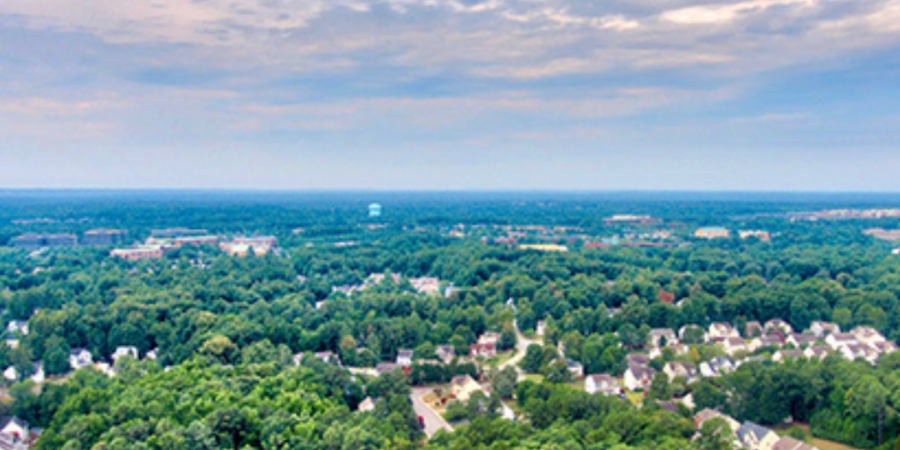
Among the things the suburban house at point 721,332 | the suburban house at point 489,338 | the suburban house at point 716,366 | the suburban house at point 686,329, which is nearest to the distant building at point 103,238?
the suburban house at point 489,338

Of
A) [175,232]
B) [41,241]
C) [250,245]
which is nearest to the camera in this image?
[250,245]

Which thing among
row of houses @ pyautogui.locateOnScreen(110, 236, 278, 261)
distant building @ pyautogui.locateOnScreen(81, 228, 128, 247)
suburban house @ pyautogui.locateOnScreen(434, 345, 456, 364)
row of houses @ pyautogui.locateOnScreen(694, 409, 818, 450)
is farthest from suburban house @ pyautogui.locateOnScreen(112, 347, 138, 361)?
distant building @ pyautogui.locateOnScreen(81, 228, 128, 247)

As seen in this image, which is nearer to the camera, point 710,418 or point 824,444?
point 824,444

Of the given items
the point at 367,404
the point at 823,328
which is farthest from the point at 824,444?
the point at 367,404

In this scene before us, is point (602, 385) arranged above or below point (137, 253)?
below

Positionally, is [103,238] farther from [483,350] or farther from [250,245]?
[483,350]

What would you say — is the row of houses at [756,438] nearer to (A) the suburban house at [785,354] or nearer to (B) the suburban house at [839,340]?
(A) the suburban house at [785,354]

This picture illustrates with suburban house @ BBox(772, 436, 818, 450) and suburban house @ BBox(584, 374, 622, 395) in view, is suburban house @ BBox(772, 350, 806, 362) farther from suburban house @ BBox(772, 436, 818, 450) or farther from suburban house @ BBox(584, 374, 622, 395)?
suburban house @ BBox(772, 436, 818, 450)

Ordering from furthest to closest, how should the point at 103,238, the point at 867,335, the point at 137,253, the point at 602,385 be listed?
the point at 103,238 → the point at 137,253 → the point at 867,335 → the point at 602,385
